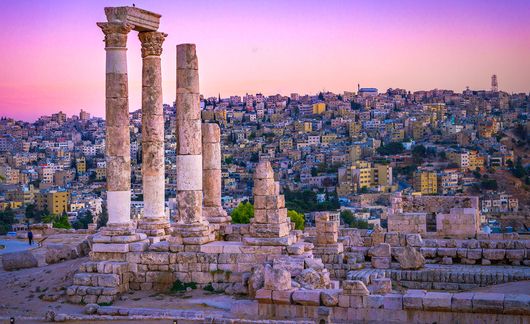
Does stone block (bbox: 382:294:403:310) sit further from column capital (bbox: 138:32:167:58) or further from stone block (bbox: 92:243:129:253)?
column capital (bbox: 138:32:167:58)

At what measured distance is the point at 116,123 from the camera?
24.2 metres

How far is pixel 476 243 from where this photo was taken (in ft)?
87.6

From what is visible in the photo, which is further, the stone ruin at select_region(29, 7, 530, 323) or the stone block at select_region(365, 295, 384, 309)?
the stone ruin at select_region(29, 7, 530, 323)

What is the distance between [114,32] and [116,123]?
93.9 inches

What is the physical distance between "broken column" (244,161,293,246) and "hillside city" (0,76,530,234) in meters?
63.2

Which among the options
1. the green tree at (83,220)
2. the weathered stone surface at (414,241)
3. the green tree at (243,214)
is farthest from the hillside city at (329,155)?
the weathered stone surface at (414,241)

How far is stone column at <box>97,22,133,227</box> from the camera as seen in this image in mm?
24188

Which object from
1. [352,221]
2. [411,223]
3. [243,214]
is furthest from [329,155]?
[411,223]

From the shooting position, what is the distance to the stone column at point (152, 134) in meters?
25.7

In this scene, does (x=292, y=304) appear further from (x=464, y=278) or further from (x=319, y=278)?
(x=464, y=278)

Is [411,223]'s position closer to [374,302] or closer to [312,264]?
[312,264]

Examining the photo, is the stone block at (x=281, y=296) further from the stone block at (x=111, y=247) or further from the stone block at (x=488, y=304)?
the stone block at (x=111, y=247)

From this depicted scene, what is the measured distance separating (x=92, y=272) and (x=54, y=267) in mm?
2591

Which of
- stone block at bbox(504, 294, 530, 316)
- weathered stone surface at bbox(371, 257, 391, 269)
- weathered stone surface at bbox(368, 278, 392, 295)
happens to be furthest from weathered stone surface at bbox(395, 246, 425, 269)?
stone block at bbox(504, 294, 530, 316)
